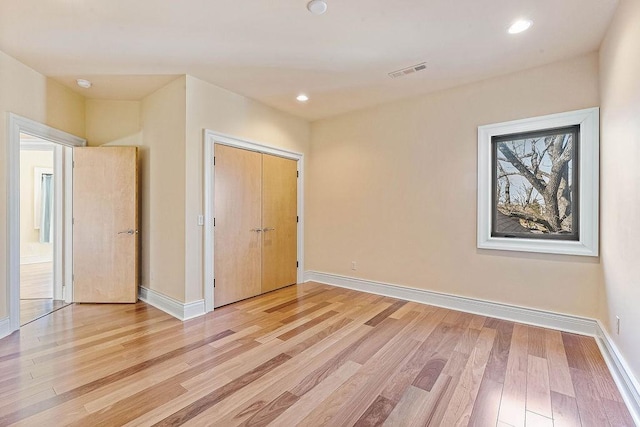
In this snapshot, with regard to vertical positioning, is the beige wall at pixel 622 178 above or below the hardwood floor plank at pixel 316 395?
above

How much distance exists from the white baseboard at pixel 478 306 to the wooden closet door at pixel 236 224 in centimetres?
140

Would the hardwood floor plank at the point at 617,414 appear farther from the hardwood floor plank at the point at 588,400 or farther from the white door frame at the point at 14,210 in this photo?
the white door frame at the point at 14,210

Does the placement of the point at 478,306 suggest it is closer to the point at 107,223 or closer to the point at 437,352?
the point at 437,352

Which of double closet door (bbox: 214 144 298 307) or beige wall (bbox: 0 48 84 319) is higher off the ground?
beige wall (bbox: 0 48 84 319)

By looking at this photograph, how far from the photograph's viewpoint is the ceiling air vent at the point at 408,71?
121 inches

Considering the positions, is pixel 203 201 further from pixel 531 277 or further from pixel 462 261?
pixel 531 277

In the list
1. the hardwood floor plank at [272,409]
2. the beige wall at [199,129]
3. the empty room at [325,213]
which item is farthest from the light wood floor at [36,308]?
the hardwood floor plank at [272,409]

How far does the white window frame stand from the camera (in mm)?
2760

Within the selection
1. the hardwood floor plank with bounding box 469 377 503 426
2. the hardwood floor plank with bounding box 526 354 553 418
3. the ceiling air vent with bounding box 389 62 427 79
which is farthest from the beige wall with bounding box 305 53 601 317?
the hardwood floor plank with bounding box 469 377 503 426

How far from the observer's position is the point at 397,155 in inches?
159

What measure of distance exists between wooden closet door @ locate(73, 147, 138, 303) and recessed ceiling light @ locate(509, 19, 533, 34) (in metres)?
4.25

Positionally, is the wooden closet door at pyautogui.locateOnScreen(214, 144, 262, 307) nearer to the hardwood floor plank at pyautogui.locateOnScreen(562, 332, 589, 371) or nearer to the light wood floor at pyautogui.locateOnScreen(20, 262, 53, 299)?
the light wood floor at pyautogui.locateOnScreen(20, 262, 53, 299)

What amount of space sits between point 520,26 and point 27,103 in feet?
15.5

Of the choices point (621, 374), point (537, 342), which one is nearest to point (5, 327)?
point (537, 342)
